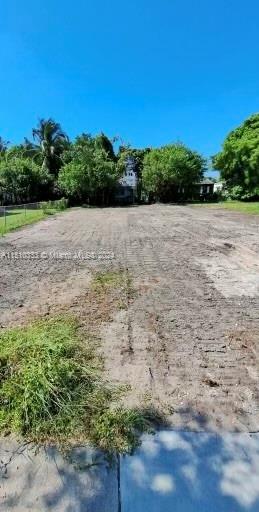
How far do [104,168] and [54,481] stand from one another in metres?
28.6

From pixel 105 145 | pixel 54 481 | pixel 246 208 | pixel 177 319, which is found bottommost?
pixel 54 481

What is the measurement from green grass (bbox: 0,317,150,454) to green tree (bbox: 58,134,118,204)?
2701 centimetres

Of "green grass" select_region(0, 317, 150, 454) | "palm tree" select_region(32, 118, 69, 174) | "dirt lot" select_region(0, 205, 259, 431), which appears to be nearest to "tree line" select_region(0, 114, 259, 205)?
"palm tree" select_region(32, 118, 69, 174)

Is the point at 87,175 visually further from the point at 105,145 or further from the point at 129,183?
the point at 129,183

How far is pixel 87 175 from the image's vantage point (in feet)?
93.5

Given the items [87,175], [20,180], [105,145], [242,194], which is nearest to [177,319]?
[87,175]

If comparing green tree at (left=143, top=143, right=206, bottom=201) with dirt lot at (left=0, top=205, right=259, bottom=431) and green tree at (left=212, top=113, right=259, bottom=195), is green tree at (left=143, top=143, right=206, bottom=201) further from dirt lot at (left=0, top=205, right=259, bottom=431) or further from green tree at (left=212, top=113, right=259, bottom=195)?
dirt lot at (left=0, top=205, right=259, bottom=431)

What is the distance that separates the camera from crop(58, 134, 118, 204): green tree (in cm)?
2850

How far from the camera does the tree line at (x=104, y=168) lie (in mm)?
28097

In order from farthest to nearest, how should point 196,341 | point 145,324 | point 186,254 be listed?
point 186,254
point 145,324
point 196,341

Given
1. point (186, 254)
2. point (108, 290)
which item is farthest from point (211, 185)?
point (108, 290)

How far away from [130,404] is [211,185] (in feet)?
145

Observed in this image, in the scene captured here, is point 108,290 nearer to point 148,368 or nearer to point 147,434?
point 148,368

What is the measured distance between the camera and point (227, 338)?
3.51 m
